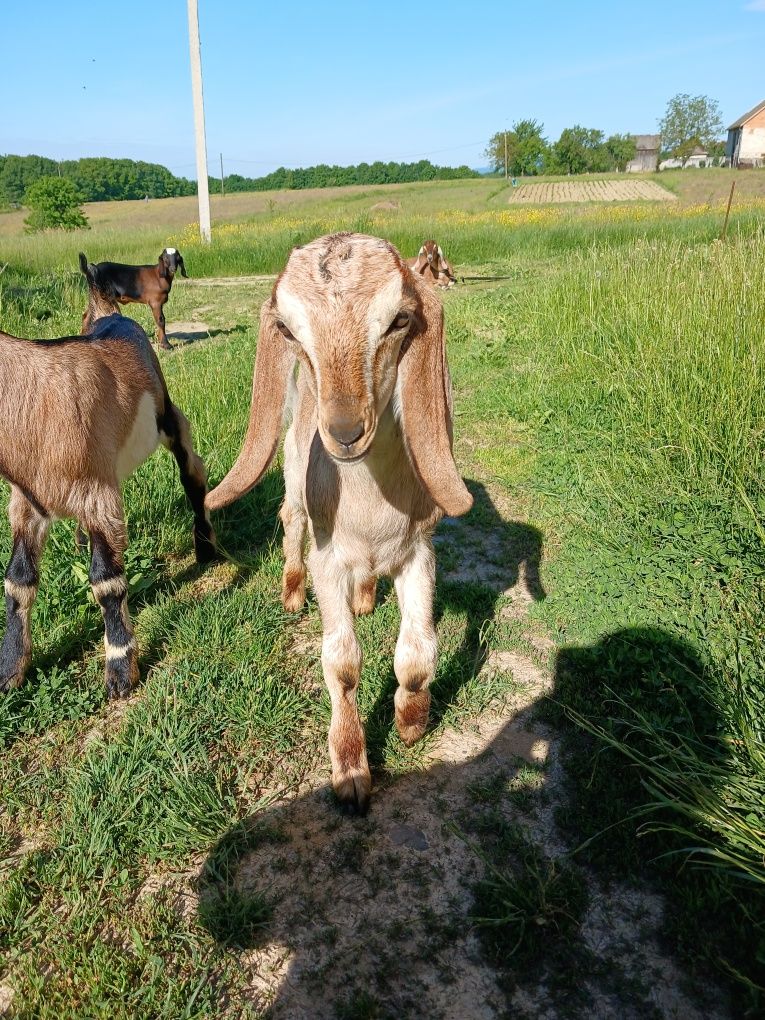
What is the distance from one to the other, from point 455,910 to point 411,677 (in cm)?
77

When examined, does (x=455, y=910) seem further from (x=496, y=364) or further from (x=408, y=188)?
(x=408, y=188)

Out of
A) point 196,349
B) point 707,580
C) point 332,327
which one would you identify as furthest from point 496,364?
point 332,327

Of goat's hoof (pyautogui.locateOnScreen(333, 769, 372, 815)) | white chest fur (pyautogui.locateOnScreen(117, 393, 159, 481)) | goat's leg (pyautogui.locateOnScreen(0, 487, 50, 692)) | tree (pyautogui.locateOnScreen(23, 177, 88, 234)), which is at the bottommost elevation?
goat's hoof (pyautogui.locateOnScreen(333, 769, 372, 815))

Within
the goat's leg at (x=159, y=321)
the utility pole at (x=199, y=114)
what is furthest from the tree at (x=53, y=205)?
the goat's leg at (x=159, y=321)

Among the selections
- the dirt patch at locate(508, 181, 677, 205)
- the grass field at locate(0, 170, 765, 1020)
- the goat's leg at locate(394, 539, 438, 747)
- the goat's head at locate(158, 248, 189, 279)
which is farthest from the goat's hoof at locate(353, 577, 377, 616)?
the dirt patch at locate(508, 181, 677, 205)

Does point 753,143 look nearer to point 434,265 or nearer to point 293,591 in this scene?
point 434,265

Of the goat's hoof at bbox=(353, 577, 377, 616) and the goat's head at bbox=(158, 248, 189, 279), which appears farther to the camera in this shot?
the goat's head at bbox=(158, 248, 189, 279)

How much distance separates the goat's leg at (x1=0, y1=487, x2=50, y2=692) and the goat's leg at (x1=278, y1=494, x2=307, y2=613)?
3.80 ft

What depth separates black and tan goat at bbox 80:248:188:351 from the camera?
9.26 meters

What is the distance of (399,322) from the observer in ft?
5.75

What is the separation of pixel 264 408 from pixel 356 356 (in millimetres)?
495

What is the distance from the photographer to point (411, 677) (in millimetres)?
2484

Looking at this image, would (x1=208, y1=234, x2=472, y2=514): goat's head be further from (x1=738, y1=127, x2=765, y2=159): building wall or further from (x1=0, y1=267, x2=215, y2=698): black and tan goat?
(x1=738, y1=127, x2=765, y2=159): building wall

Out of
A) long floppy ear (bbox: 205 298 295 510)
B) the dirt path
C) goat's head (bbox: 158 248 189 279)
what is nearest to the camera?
the dirt path
